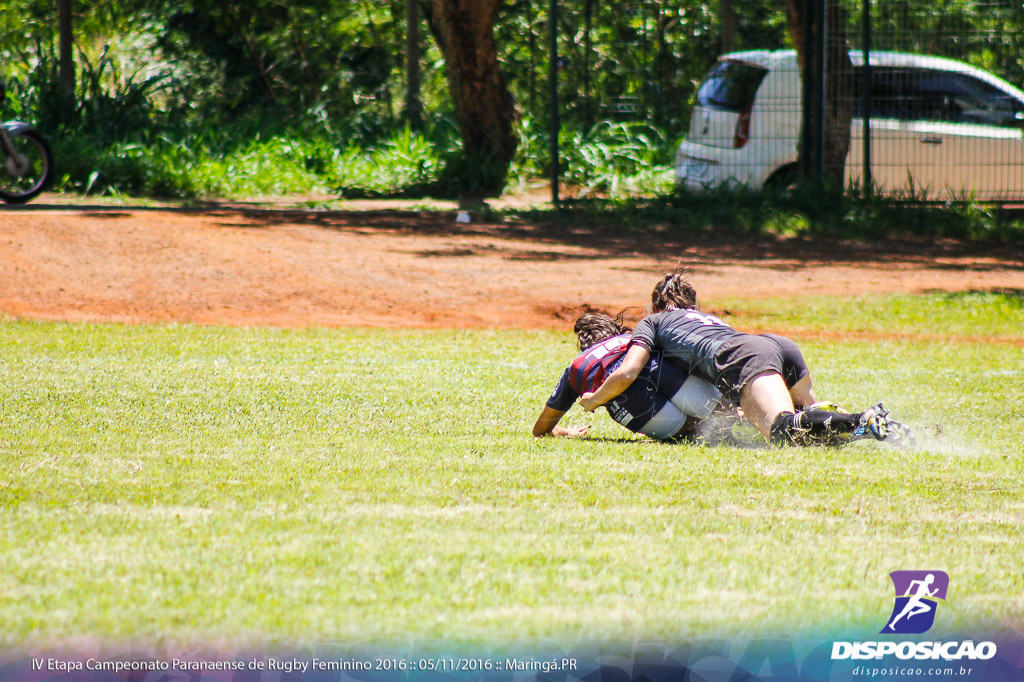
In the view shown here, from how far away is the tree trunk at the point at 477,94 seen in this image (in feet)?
55.5

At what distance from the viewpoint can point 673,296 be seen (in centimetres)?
574

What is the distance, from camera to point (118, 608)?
111 inches

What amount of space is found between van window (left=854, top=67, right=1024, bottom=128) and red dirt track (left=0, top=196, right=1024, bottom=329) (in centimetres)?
187

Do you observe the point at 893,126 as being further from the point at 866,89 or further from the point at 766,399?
the point at 766,399

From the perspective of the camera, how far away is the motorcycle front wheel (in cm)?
1115

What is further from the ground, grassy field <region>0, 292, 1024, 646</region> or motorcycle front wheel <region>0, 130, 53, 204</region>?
motorcycle front wheel <region>0, 130, 53, 204</region>

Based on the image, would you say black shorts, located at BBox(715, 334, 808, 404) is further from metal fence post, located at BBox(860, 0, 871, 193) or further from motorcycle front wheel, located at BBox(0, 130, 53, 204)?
metal fence post, located at BBox(860, 0, 871, 193)

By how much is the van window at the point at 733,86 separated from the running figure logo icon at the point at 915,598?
1244 cm

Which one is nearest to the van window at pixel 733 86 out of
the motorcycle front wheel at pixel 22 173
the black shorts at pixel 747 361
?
the motorcycle front wheel at pixel 22 173

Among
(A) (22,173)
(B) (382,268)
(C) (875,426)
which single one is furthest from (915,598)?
(A) (22,173)

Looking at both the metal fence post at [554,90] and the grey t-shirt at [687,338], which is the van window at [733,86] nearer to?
the metal fence post at [554,90]

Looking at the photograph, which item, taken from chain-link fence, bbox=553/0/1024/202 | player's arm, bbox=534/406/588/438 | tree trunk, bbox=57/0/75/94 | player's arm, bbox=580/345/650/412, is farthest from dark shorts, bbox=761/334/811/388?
tree trunk, bbox=57/0/75/94

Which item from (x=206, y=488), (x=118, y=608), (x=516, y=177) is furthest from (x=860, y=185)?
(x=118, y=608)

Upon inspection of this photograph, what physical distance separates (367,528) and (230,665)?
1071 millimetres
